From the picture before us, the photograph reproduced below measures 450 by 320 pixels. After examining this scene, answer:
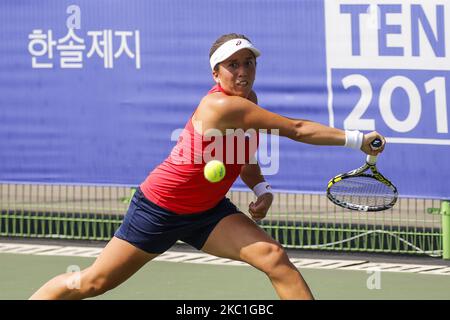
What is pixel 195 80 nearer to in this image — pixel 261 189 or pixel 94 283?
pixel 261 189

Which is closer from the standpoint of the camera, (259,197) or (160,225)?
(160,225)

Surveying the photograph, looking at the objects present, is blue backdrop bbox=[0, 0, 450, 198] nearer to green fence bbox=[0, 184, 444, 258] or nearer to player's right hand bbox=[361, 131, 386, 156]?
green fence bbox=[0, 184, 444, 258]

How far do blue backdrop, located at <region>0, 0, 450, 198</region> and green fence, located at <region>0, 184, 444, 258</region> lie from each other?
0.64 metres

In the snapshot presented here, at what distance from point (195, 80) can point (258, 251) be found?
12.2 ft

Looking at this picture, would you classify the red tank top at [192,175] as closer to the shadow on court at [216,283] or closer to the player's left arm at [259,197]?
the player's left arm at [259,197]

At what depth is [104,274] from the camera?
712 centimetres

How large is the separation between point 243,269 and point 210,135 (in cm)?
337

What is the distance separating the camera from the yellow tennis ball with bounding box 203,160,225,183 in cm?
693

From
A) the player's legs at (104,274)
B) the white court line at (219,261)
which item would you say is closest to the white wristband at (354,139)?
the player's legs at (104,274)

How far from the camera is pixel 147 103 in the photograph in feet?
35.0

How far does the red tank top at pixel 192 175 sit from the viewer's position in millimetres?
7070

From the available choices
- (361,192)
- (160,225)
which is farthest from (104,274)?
(361,192)
